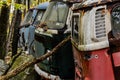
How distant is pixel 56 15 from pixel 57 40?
33.7 inches

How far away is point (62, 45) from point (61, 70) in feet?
1.90

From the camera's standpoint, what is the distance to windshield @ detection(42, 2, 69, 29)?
24.5ft

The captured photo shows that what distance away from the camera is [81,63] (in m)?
5.13

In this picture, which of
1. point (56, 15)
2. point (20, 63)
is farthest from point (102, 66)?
point (20, 63)

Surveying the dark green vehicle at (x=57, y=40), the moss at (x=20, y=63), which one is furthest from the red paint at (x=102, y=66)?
the moss at (x=20, y=63)

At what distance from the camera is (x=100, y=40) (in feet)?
15.6

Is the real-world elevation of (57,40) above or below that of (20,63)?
above

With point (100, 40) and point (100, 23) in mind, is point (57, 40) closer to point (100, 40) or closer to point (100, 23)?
point (100, 23)

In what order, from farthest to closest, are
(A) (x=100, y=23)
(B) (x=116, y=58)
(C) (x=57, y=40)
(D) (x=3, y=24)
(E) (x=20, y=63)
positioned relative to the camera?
(D) (x=3, y=24) → (E) (x=20, y=63) → (C) (x=57, y=40) → (A) (x=100, y=23) → (B) (x=116, y=58)

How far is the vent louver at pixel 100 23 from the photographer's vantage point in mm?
4824

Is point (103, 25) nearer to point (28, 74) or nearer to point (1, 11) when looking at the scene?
point (28, 74)

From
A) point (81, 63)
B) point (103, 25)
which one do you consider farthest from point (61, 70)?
point (103, 25)

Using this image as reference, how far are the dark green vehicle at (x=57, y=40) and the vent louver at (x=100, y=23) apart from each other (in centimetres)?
210

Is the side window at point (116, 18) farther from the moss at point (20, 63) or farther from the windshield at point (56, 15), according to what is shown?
the moss at point (20, 63)
